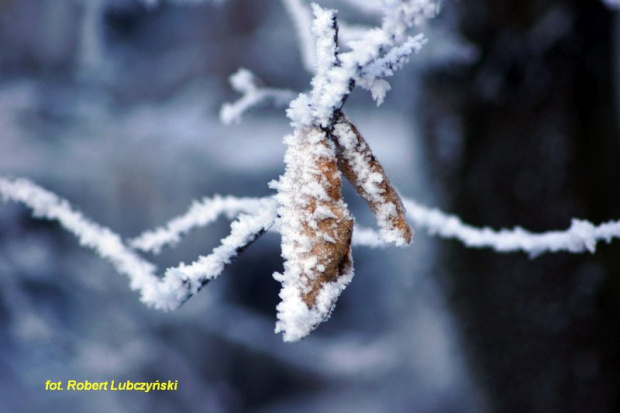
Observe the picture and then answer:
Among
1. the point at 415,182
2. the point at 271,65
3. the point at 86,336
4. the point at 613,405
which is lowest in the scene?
the point at 613,405

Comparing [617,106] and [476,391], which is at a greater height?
[617,106]

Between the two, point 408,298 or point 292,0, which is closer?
point 292,0

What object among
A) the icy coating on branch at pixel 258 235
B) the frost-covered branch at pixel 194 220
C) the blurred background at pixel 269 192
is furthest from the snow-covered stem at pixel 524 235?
the blurred background at pixel 269 192

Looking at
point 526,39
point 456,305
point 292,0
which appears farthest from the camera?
point 456,305

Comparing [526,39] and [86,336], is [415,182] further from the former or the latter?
[86,336]

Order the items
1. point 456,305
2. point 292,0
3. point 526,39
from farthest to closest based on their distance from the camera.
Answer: point 456,305 < point 526,39 < point 292,0

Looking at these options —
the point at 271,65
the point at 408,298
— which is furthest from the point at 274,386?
the point at 271,65

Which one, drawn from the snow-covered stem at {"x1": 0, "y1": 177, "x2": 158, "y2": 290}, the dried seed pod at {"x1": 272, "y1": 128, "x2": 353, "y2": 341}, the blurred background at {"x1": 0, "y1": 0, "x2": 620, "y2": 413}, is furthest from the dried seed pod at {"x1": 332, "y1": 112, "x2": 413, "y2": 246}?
the blurred background at {"x1": 0, "y1": 0, "x2": 620, "y2": 413}

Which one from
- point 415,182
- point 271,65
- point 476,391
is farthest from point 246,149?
point 476,391
